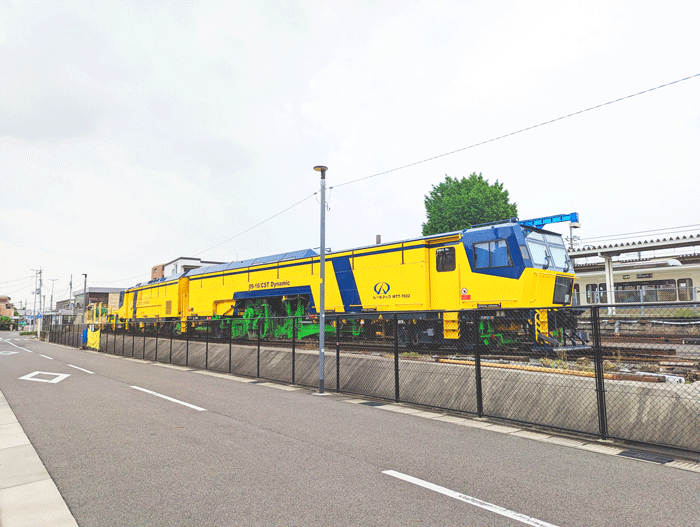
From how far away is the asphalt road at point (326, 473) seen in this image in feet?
14.3

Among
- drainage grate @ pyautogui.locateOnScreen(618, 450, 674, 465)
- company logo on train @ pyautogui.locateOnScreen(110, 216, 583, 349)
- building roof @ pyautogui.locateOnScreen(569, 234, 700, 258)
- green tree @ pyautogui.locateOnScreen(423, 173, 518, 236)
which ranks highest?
green tree @ pyautogui.locateOnScreen(423, 173, 518, 236)

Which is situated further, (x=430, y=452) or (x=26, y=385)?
(x=26, y=385)

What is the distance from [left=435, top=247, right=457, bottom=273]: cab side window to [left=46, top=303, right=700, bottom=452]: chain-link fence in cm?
159

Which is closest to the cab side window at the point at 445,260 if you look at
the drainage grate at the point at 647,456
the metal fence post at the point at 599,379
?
the metal fence post at the point at 599,379

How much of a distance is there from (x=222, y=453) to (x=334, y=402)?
172 inches

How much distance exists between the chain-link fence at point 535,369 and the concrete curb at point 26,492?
6429 mm

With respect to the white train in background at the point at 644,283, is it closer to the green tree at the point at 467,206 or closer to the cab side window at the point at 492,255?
the green tree at the point at 467,206

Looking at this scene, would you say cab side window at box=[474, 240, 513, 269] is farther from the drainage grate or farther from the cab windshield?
the drainage grate

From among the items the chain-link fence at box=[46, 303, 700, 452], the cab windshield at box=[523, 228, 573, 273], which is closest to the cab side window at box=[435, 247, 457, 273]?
the chain-link fence at box=[46, 303, 700, 452]

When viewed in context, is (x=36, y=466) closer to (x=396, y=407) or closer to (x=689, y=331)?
(x=396, y=407)

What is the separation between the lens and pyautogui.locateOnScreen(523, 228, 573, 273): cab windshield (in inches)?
550

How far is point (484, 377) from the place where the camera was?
8945 mm

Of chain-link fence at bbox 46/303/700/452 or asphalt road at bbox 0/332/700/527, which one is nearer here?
asphalt road at bbox 0/332/700/527

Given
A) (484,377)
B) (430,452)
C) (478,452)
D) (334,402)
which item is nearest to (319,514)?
(430,452)
